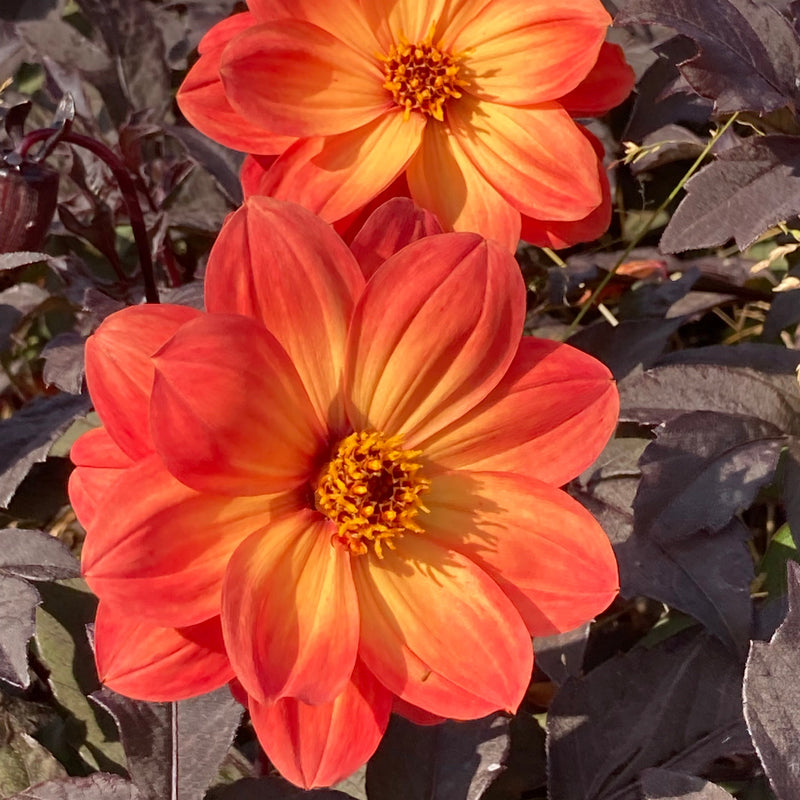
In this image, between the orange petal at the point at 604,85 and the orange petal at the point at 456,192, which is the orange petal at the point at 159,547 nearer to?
the orange petal at the point at 456,192

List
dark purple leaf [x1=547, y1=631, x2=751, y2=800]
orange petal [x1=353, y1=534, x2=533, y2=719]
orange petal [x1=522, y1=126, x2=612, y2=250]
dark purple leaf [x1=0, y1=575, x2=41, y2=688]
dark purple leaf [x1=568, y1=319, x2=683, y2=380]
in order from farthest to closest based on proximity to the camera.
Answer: dark purple leaf [x1=568, y1=319, x2=683, y2=380] → orange petal [x1=522, y1=126, x2=612, y2=250] → dark purple leaf [x1=547, y1=631, x2=751, y2=800] → dark purple leaf [x1=0, y1=575, x2=41, y2=688] → orange petal [x1=353, y1=534, x2=533, y2=719]

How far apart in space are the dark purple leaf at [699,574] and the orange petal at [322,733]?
343 millimetres

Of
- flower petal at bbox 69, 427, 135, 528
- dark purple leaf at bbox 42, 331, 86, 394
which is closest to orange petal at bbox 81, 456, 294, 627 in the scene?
flower petal at bbox 69, 427, 135, 528

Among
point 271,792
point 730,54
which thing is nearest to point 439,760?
point 271,792

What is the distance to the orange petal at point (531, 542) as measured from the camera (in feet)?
3.16

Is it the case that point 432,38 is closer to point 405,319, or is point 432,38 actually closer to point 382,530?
point 405,319

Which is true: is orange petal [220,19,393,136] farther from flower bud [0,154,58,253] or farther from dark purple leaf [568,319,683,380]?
dark purple leaf [568,319,683,380]

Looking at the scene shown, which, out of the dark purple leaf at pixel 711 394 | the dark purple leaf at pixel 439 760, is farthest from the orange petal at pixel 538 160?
the dark purple leaf at pixel 439 760

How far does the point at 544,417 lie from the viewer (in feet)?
3.29

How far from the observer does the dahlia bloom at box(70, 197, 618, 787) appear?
866 millimetres

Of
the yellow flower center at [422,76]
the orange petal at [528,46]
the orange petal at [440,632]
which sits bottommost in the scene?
the orange petal at [440,632]

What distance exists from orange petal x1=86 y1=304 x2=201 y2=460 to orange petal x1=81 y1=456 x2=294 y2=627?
0.04 m

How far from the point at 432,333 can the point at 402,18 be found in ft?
1.65

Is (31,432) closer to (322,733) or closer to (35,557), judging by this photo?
(35,557)
